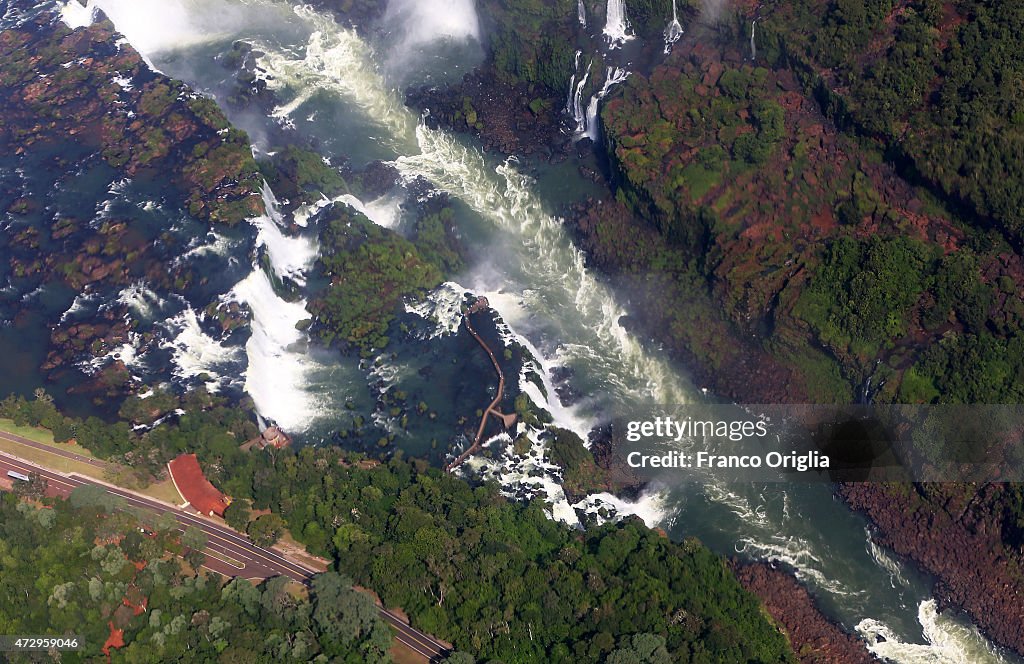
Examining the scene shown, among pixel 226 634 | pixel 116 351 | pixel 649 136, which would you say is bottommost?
pixel 226 634

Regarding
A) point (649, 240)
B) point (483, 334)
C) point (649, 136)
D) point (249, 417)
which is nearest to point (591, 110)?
point (649, 136)

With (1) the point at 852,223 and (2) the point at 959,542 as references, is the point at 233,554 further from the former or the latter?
(1) the point at 852,223

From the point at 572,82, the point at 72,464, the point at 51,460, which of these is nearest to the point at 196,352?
the point at 72,464

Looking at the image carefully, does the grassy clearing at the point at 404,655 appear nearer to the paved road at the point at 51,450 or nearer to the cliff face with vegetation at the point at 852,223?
the paved road at the point at 51,450

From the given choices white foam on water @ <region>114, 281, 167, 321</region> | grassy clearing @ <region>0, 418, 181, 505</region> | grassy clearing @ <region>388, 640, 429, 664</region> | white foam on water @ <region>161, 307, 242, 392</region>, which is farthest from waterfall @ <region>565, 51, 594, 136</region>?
grassy clearing @ <region>388, 640, 429, 664</region>

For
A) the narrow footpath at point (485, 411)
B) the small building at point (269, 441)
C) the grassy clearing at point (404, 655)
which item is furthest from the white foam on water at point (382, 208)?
the grassy clearing at point (404, 655)

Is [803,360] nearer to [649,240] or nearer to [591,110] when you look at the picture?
[649,240]
